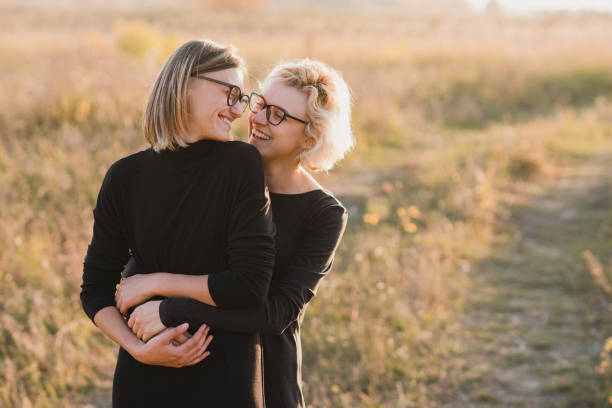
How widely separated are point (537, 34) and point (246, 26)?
2193 cm

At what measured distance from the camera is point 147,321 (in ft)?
5.47

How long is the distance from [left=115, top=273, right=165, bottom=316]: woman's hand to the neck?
0.48 meters

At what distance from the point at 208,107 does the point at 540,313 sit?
12.3ft

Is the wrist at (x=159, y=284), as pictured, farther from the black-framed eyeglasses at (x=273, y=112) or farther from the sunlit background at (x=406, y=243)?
the sunlit background at (x=406, y=243)

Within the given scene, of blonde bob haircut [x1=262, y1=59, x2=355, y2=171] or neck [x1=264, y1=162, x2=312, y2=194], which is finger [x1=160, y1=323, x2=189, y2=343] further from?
blonde bob haircut [x1=262, y1=59, x2=355, y2=171]

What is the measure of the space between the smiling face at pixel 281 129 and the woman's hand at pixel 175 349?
624 millimetres

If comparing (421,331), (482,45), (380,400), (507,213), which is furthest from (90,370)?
(482,45)

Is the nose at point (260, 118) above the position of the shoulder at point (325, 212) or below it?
above

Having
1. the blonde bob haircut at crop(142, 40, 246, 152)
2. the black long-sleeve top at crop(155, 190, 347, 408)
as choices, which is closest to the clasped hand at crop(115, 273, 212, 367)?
the black long-sleeve top at crop(155, 190, 347, 408)

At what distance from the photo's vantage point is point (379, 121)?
9.39 meters

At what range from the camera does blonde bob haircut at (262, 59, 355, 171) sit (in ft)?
6.21

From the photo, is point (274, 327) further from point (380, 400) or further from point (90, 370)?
point (90, 370)

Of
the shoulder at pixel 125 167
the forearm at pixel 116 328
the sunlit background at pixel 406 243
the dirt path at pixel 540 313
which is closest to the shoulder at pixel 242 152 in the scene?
the shoulder at pixel 125 167

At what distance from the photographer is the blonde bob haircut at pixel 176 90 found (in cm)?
160
